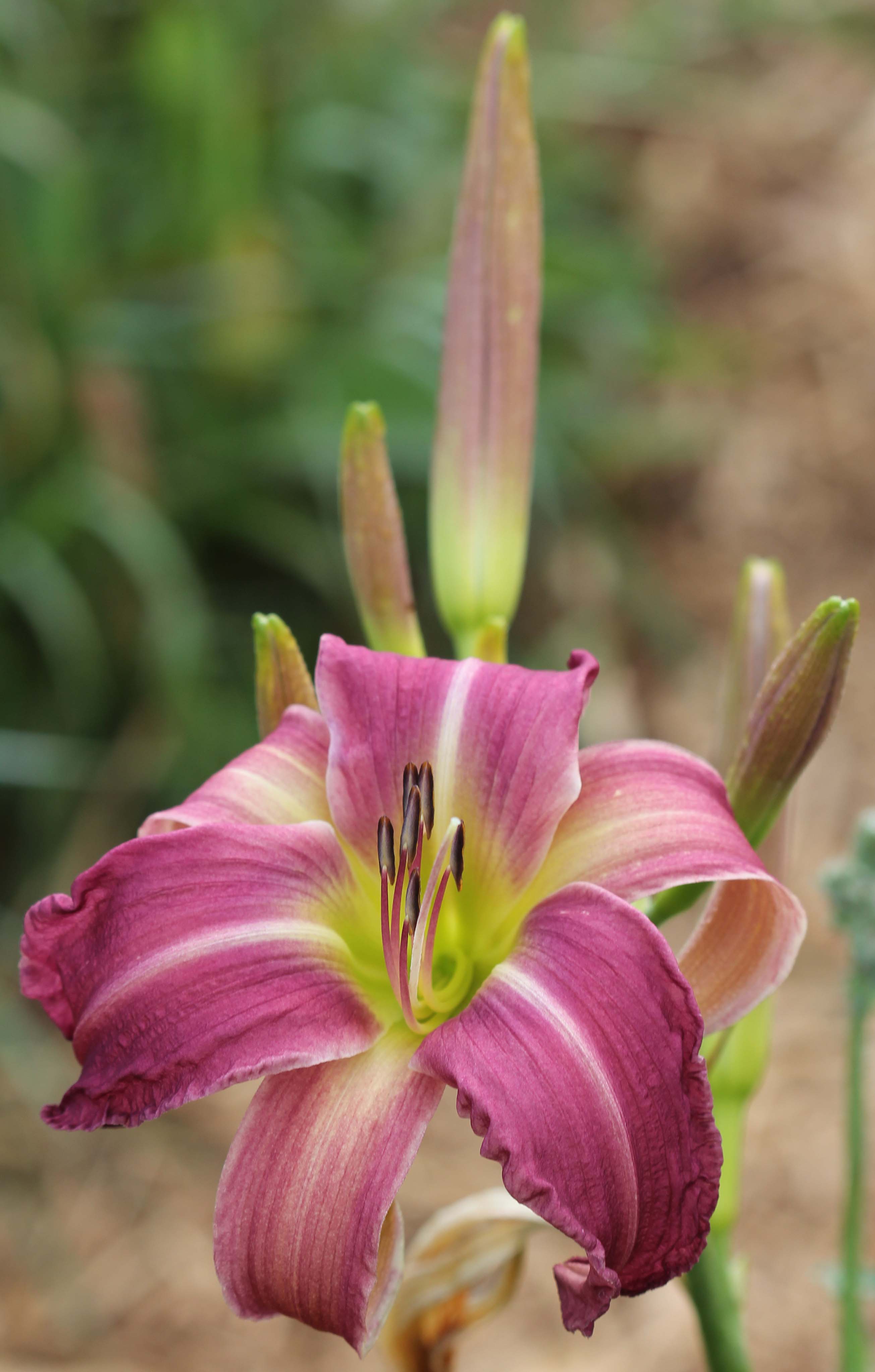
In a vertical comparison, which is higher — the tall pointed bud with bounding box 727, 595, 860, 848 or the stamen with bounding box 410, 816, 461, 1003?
the tall pointed bud with bounding box 727, 595, 860, 848

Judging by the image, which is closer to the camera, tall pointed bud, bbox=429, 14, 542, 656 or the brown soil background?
tall pointed bud, bbox=429, 14, 542, 656

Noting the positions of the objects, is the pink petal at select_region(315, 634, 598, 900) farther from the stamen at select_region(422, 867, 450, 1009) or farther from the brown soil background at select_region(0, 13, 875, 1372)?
the brown soil background at select_region(0, 13, 875, 1372)

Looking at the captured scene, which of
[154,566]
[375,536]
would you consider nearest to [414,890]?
[375,536]

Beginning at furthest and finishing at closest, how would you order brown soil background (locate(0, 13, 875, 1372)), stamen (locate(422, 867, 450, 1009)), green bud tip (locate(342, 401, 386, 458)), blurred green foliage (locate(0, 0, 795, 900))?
1. blurred green foliage (locate(0, 0, 795, 900))
2. brown soil background (locate(0, 13, 875, 1372))
3. green bud tip (locate(342, 401, 386, 458))
4. stamen (locate(422, 867, 450, 1009))

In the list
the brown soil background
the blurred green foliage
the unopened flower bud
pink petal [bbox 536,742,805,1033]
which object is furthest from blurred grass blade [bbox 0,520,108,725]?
pink petal [bbox 536,742,805,1033]

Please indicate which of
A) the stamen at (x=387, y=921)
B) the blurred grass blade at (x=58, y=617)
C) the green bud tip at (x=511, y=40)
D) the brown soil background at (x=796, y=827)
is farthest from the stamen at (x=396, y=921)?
the blurred grass blade at (x=58, y=617)

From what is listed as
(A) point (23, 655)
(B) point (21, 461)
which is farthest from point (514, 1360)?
(B) point (21, 461)

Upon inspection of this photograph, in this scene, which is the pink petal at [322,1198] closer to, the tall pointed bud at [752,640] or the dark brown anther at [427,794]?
the dark brown anther at [427,794]
